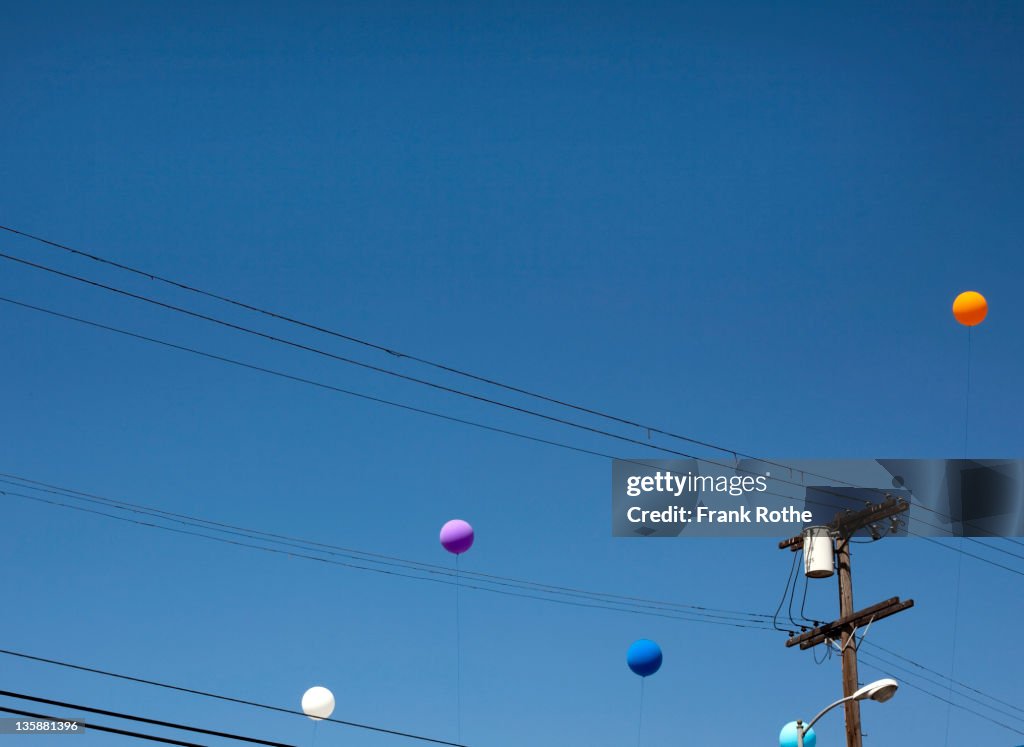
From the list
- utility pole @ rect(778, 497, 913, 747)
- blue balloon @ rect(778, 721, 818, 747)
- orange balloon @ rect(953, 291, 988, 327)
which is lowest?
blue balloon @ rect(778, 721, 818, 747)

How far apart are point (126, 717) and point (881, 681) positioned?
847 centimetres

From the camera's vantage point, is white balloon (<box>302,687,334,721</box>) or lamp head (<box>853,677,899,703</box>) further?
white balloon (<box>302,687,334,721</box>)

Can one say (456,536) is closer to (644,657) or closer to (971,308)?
(644,657)

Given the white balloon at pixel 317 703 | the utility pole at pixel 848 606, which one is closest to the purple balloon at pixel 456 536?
the white balloon at pixel 317 703

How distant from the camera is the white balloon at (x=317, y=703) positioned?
1596 cm

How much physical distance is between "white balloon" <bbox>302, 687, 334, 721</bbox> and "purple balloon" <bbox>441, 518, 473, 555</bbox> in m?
2.53

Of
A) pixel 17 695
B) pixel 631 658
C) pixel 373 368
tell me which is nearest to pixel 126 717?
pixel 17 695

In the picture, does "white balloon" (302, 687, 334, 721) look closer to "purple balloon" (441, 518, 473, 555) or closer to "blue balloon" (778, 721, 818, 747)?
"purple balloon" (441, 518, 473, 555)

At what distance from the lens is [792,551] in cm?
1847

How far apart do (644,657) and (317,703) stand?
4.39 m

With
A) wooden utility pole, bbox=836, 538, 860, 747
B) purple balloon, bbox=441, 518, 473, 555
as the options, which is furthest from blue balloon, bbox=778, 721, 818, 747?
purple balloon, bbox=441, 518, 473, 555

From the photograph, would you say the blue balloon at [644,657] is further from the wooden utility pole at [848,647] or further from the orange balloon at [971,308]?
the orange balloon at [971,308]

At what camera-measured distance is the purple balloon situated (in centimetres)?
1653

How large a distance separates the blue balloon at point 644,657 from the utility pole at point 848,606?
2579mm
